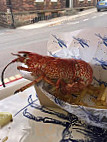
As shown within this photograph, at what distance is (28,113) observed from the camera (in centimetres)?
66

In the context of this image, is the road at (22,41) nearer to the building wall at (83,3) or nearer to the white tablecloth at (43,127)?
the white tablecloth at (43,127)

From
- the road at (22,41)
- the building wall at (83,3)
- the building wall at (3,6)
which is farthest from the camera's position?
the building wall at (83,3)

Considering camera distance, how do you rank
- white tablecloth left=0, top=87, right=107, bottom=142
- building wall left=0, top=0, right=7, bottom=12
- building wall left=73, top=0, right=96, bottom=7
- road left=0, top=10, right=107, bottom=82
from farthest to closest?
building wall left=73, top=0, right=96, bottom=7 → building wall left=0, top=0, right=7, bottom=12 → road left=0, top=10, right=107, bottom=82 → white tablecloth left=0, top=87, right=107, bottom=142

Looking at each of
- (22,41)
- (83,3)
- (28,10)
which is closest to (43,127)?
(22,41)

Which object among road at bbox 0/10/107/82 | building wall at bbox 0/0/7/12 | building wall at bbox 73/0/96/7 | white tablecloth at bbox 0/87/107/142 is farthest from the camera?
building wall at bbox 73/0/96/7

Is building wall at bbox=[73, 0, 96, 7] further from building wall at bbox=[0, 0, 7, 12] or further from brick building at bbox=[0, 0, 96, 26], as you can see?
building wall at bbox=[0, 0, 7, 12]

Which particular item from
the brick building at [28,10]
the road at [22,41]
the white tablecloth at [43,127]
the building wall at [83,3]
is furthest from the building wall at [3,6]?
the white tablecloth at [43,127]

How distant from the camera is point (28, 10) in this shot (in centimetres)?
865

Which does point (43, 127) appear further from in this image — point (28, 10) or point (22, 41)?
point (28, 10)

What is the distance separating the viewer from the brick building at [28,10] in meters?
7.89

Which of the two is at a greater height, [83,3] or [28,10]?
[83,3]

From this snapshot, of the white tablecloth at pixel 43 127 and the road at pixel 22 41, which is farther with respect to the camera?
the road at pixel 22 41

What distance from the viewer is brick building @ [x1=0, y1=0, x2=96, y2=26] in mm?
7891

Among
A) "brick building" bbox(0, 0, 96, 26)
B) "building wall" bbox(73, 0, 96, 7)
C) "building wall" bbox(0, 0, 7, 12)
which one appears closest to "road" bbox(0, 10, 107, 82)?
"brick building" bbox(0, 0, 96, 26)
